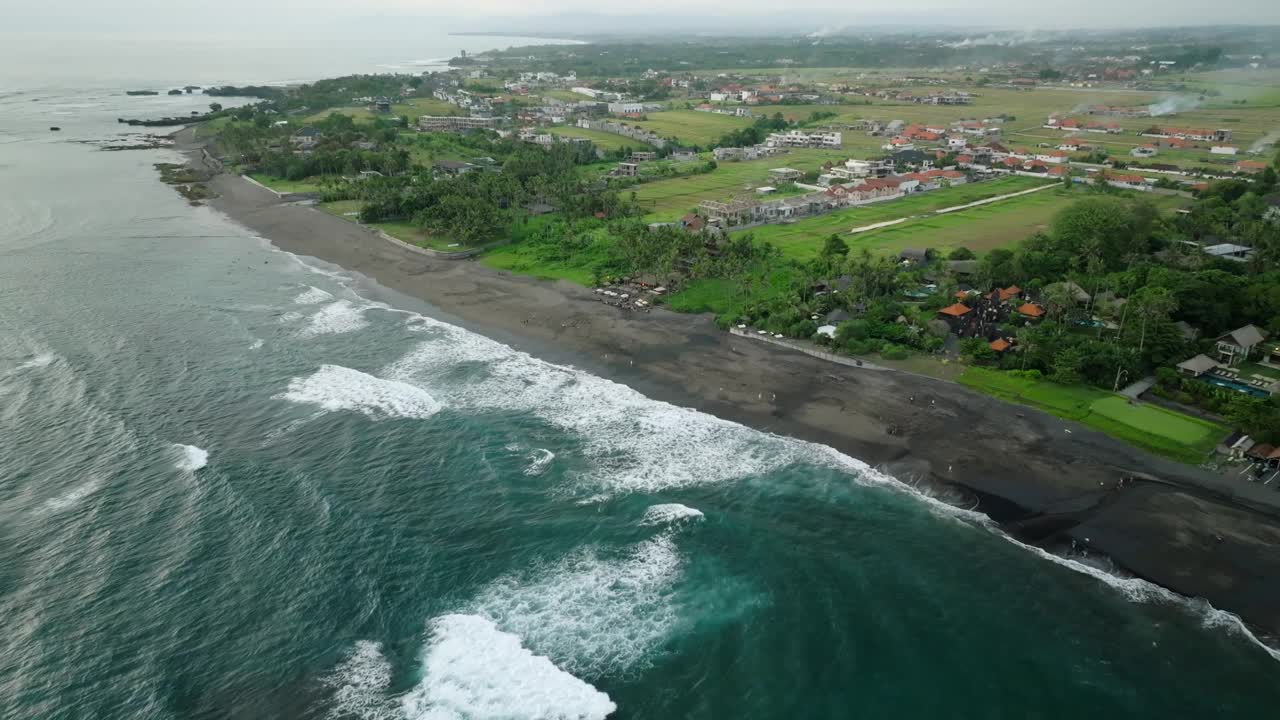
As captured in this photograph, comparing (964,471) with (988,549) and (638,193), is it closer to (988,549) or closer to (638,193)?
(988,549)

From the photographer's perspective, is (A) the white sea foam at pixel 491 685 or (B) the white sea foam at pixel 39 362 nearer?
(A) the white sea foam at pixel 491 685

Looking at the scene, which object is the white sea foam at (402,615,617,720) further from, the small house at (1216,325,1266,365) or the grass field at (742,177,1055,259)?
the grass field at (742,177,1055,259)

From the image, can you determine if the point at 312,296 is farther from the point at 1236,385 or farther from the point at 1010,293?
the point at 1236,385

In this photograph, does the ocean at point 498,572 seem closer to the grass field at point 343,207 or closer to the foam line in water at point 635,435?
the foam line in water at point 635,435

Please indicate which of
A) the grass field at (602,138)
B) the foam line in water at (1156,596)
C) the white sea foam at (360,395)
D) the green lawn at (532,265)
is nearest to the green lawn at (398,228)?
the green lawn at (532,265)

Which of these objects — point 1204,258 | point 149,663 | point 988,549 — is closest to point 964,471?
point 988,549

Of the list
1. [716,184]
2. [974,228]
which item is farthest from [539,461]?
[716,184]
